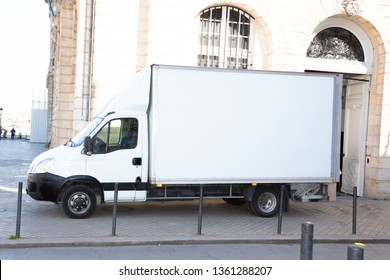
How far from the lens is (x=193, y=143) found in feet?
32.3

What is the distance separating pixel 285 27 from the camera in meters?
13.9

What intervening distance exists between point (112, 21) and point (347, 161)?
8425mm

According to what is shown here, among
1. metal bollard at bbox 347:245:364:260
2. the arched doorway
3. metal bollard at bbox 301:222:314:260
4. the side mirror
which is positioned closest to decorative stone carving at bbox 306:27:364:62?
the arched doorway

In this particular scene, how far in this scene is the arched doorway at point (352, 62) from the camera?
14.7m

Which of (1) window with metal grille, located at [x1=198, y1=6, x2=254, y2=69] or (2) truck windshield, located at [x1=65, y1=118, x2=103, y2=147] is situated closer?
(2) truck windshield, located at [x1=65, y1=118, x2=103, y2=147]

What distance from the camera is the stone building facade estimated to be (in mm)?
13133

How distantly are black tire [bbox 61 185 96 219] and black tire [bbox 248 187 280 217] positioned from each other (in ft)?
11.0

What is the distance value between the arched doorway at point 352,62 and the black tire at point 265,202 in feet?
17.2

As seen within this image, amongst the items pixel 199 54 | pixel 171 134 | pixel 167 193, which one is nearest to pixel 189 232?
pixel 167 193

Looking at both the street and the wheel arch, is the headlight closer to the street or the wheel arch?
the wheel arch

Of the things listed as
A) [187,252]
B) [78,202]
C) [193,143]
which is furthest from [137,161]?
[187,252]

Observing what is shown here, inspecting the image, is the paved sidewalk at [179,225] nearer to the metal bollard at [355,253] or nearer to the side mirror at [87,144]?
the side mirror at [87,144]

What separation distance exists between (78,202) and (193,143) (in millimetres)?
2505

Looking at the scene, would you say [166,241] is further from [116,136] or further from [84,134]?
[84,134]
